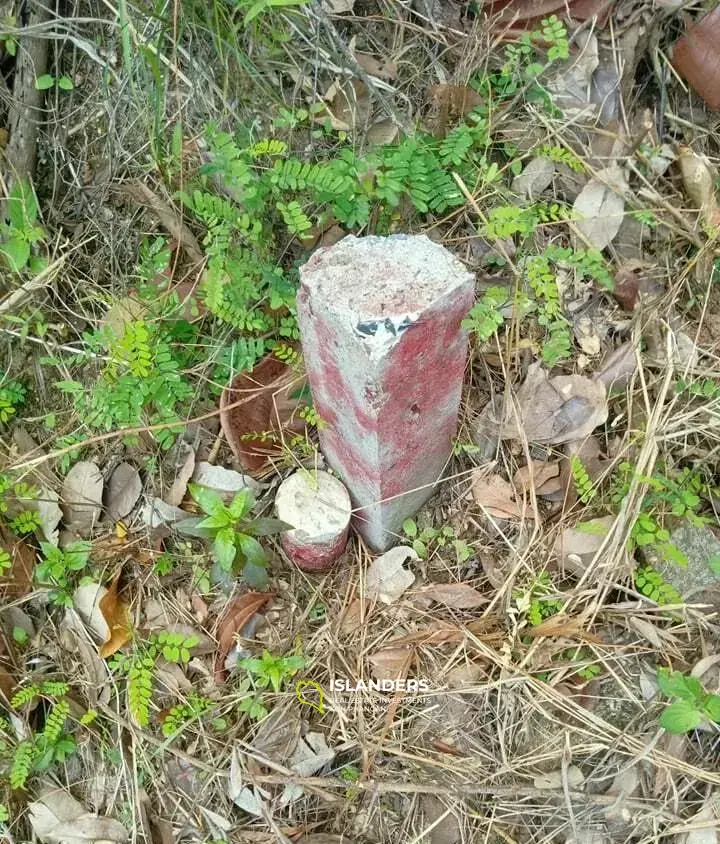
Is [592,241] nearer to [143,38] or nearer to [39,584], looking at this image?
[143,38]

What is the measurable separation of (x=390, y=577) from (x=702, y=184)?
5.46ft

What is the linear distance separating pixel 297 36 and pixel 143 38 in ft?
1.58

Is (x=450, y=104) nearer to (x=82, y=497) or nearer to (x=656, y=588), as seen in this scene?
(x=656, y=588)

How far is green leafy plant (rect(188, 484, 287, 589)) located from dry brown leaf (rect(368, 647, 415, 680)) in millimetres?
425

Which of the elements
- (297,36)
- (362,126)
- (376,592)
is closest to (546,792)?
(376,592)

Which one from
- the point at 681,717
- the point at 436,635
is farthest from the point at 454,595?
the point at 681,717

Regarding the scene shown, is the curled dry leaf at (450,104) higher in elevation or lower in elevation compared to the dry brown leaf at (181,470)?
higher

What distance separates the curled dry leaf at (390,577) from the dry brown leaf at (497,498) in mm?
273

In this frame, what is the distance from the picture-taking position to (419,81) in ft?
8.05

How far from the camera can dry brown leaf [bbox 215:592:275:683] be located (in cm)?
221

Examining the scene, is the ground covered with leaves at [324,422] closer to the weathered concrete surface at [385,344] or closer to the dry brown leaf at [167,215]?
the dry brown leaf at [167,215]

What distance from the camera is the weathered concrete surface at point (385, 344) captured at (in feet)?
5.12

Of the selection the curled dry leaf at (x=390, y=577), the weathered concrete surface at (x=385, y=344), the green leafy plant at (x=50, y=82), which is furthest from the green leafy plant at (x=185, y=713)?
the green leafy plant at (x=50, y=82)

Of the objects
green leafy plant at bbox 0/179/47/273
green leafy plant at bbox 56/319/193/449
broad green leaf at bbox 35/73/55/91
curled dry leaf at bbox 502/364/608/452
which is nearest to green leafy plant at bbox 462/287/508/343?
curled dry leaf at bbox 502/364/608/452
